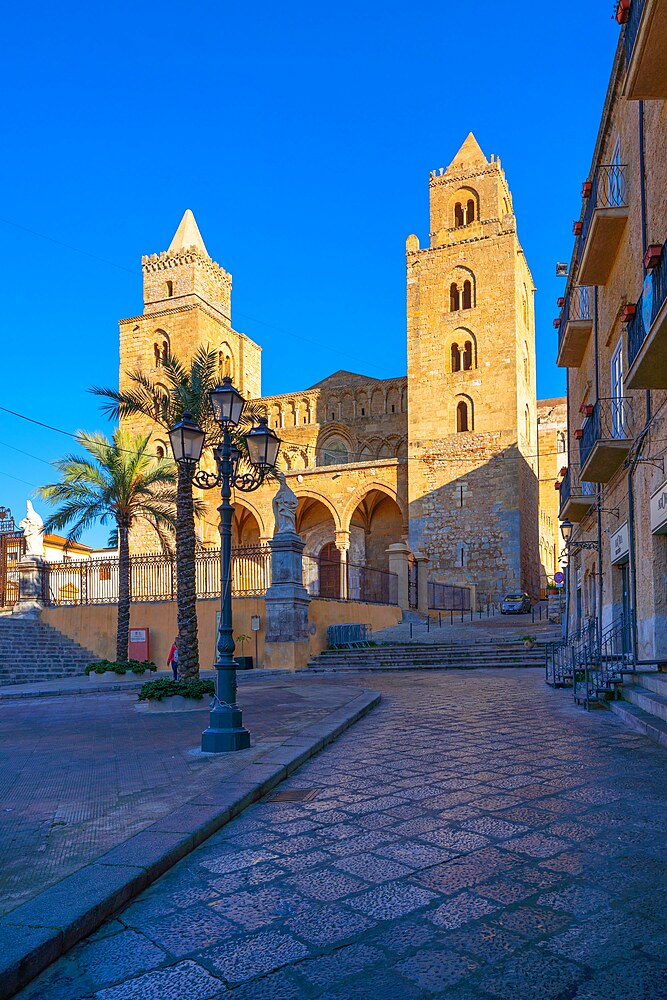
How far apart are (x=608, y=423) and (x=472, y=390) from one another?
2406 centimetres

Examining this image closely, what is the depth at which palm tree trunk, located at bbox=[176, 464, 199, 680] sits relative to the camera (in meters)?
12.8

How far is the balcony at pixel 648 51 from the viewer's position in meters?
7.13

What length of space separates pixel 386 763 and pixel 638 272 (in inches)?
280

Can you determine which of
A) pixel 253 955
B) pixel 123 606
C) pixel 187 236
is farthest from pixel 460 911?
pixel 187 236

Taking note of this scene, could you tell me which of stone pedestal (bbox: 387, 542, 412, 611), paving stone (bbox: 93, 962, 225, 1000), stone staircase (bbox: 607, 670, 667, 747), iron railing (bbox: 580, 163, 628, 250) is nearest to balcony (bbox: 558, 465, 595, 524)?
iron railing (bbox: 580, 163, 628, 250)

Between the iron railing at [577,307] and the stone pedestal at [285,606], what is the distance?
763 cm

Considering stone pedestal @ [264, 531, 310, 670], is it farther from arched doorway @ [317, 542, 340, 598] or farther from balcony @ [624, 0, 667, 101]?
A: arched doorway @ [317, 542, 340, 598]

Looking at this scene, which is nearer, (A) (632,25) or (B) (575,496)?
(A) (632,25)

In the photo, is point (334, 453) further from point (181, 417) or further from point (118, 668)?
point (181, 417)

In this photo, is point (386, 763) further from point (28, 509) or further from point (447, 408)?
point (447, 408)

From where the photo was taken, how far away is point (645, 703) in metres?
8.68

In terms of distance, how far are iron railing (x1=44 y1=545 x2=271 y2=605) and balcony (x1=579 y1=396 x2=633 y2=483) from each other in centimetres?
1015

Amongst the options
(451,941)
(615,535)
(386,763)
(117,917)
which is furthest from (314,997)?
(615,535)

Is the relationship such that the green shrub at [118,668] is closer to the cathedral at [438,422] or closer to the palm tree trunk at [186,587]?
the palm tree trunk at [186,587]
